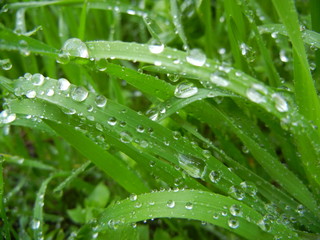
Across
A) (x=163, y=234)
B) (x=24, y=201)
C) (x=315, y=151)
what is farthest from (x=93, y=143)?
(x=24, y=201)

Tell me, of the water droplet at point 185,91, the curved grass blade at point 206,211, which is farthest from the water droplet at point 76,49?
the curved grass blade at point 206,211

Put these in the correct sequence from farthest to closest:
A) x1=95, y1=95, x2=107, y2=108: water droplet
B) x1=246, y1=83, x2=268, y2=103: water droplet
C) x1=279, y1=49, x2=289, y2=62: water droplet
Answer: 1. x1=279, y1=49, x2=289, y2=62: water droplet
2. x1=95, y1=95, x2=107, y2=108: water droplet
3. x1=246, y1=83, x2=268, y2=103: water droplet

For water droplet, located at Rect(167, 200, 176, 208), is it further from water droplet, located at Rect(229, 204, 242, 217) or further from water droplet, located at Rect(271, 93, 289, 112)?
water droplet, located at Rect(271, 93, 289, 112)

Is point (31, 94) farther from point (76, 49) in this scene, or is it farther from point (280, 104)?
point (280, 104)

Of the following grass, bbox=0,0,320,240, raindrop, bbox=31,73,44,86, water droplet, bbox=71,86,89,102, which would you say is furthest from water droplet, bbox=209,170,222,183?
raindrop, bbox=31,73,44,86

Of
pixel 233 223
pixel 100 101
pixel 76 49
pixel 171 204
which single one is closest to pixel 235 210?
pixel 233 223

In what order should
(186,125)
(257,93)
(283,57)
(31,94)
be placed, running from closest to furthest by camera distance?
1. (257,93)
2. (31,94)
3. (186,125)
4. (283,57)
